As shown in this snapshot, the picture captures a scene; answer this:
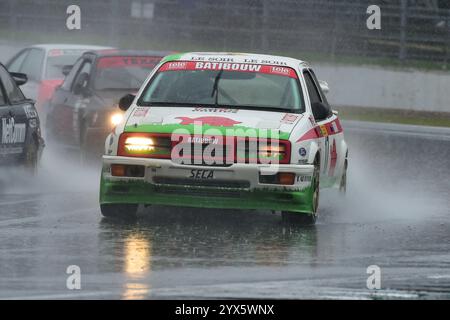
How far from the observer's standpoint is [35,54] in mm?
22859

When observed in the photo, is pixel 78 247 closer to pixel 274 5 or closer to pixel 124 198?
pixel 124 198

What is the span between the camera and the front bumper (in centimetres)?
1130

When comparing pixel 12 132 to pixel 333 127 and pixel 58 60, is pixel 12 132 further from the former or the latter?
pixel 58 60

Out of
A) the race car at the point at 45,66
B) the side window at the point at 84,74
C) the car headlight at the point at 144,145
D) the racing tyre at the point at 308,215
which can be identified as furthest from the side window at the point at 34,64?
the racing tyre at the point at 308,215

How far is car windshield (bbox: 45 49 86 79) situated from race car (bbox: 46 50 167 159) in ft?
12.1

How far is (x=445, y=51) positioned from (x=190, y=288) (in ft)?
76.2

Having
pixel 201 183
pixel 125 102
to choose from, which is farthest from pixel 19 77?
pixel 201 183

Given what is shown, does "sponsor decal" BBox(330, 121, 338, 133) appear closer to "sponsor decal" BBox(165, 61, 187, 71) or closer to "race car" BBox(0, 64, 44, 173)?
"sponsor decal" BBox(165, 61, 187, 71)

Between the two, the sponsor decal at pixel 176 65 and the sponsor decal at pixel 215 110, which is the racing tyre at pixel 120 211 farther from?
the sponsor decal at pixel 176 65

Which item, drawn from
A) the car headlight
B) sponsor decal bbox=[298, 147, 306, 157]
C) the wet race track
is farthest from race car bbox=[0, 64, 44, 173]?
sponsor decal bbox=[298, 147, 306, 157]

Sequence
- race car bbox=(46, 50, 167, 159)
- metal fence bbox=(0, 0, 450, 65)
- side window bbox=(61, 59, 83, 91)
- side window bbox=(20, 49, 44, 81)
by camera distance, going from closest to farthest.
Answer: race car bbox=(46, 50, 167, 159) < side window bbox=(61, 59, 83, 91) < side window bbox=(20, 49, 44, 81) < metal fence bbox=(0, 0, 450, 65)

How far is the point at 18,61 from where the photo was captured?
24062mm

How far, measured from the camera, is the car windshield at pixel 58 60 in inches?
865

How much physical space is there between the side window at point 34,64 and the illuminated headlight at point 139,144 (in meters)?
10.6
